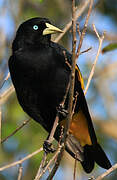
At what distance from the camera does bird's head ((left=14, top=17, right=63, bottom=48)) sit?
4223 millimetres

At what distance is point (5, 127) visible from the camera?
5.76m

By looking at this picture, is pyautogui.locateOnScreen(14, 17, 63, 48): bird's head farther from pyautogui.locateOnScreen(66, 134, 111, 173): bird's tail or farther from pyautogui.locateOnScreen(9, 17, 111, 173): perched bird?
pyautogui.locateOnScreen(66, 134, 111, 173): bird's tail

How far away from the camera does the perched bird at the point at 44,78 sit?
4.02 meters

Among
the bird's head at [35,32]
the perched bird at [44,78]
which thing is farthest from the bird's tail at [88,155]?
the bird's head at [35,32]

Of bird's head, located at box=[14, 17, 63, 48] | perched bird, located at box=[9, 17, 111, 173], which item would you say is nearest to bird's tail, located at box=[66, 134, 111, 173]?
perched bird, located at box=[9, 17, 111, 173]

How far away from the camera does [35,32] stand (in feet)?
14.1

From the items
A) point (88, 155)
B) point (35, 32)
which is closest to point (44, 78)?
point (35, 32)

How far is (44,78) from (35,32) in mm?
544

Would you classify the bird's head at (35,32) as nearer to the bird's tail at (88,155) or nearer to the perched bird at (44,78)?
the perched bird at (44,78)

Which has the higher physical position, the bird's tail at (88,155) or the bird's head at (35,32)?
the bird's head at (35,32)

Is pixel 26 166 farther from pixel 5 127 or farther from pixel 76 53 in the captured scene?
pixel 76 53

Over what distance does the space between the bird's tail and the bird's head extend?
1.01m

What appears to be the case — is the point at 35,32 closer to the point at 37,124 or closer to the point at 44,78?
the point at 44,78

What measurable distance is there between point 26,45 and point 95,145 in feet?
3.77
